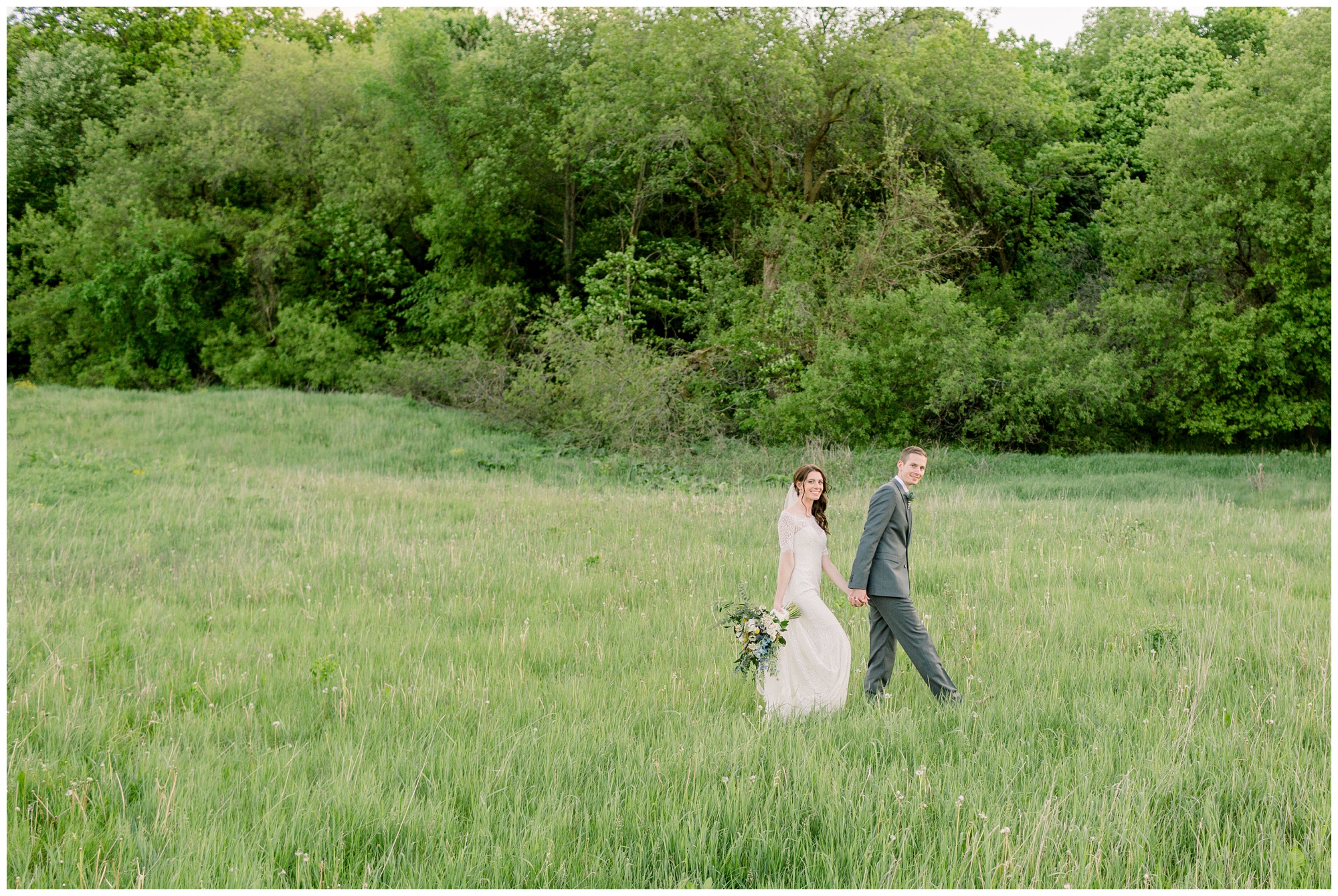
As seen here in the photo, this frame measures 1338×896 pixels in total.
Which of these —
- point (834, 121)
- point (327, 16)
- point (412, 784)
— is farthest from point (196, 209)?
point (412, 784)

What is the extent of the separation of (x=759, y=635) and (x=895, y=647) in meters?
1.08

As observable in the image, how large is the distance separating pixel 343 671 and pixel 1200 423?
1031 inches

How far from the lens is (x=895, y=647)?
5.66 meters

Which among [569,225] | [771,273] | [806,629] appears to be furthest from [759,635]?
[569,225]

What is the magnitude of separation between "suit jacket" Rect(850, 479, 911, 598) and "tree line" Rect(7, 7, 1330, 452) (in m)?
16.6

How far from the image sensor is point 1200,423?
25.6 metres

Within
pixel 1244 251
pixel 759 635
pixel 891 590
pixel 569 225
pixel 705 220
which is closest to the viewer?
pixel 759 635

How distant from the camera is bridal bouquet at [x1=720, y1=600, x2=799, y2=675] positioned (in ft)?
16.7

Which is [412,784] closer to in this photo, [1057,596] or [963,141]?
[1057,596]

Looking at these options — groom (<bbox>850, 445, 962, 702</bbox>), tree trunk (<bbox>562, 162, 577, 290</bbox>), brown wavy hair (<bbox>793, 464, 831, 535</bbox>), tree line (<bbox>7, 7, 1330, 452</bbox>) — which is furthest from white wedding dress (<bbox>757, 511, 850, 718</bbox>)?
tree trunk (<bbox>562, 162, 577, 290</bbox>)

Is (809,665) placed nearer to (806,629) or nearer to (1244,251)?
(806,629)

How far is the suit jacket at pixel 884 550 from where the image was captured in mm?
5555

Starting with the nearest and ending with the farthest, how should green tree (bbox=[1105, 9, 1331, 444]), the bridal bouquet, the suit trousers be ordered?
1. the bridal bouquet
2. the suit trousers
3. green tree (bbox=[1105, 9, 1331, 444])

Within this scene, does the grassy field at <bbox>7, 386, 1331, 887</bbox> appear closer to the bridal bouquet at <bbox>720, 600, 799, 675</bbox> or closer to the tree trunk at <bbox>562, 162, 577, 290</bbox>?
the bridal bouquet at <bbox>720, 600, 799, 675</bbox>
